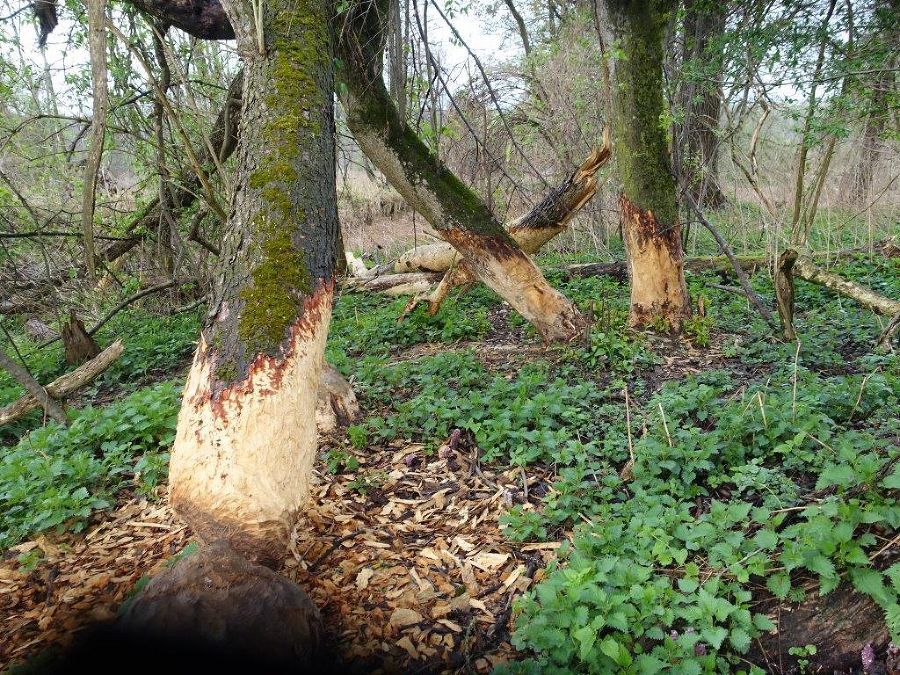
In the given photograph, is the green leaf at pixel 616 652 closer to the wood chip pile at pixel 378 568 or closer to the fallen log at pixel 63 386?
the wood chip pile at pixel 378 568

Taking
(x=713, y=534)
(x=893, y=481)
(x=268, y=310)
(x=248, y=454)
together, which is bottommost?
(x=713, y=534)

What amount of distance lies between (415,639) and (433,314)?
4.62 meters

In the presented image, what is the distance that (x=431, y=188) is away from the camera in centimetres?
488

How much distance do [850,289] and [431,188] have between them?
3.71 metres

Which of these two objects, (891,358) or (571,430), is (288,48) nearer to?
(571,430)

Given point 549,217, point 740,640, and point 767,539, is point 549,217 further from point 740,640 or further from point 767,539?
point 740,640

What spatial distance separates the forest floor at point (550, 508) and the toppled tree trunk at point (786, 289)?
19 centimetres

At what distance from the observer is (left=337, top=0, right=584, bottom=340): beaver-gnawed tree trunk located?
465cm

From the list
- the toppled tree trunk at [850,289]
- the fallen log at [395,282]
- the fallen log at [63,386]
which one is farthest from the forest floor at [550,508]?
the fallen log at [395,282]

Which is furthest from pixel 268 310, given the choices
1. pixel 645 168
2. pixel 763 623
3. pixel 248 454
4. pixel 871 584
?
pixel 645 168

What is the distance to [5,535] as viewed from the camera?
2.95m

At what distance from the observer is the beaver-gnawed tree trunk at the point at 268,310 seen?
232cm

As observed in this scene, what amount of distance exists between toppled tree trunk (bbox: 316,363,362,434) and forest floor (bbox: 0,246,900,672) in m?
0.16

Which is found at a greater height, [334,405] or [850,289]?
[850,289]
